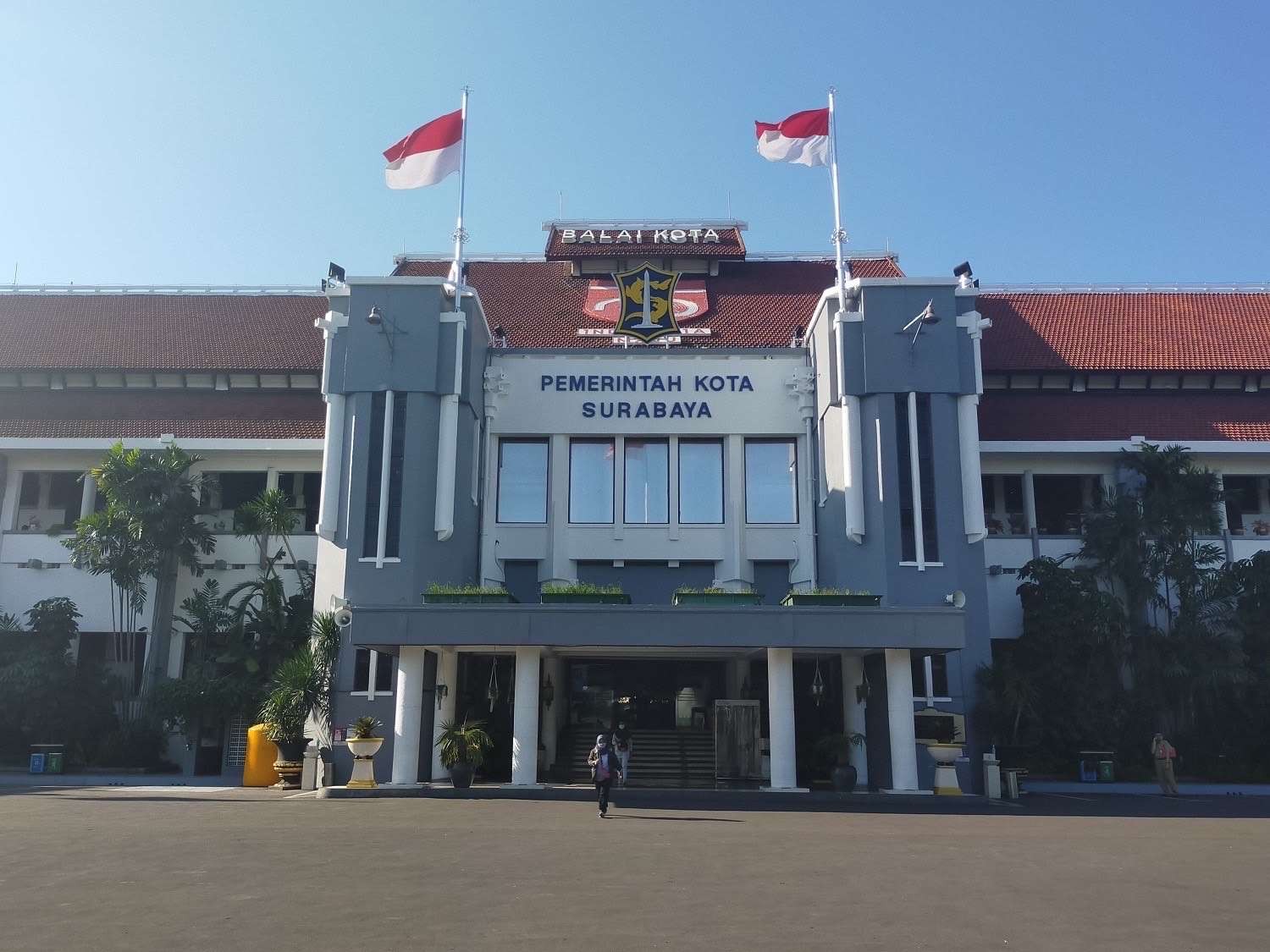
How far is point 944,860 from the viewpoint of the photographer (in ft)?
42.8

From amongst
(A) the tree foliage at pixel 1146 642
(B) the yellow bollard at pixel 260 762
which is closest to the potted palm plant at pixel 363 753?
(B) the yellow bollard at pixel 260 762

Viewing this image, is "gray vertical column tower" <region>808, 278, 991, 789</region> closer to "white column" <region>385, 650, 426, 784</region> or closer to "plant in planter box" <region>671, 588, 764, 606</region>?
"plant in planter box" <region>671, 588, 764, 606</region>

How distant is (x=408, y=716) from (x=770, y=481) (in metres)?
12.9

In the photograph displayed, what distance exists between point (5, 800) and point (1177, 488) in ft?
96.2

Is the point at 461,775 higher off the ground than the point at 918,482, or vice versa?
the point at 918,482

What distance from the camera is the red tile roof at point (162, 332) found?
3534cm

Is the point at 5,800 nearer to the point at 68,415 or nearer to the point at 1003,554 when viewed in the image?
the point at 68,415

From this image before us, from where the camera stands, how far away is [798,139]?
95.6 ft

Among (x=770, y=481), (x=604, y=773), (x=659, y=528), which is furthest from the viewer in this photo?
(x=770, y=481)

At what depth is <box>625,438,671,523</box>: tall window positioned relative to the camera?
3114 centimetres

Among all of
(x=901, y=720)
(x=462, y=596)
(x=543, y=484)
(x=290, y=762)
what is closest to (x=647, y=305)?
(x=543, y=484)

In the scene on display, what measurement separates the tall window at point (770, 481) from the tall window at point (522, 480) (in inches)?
236

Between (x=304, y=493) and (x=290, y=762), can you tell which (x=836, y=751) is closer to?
(x=290, y=762)

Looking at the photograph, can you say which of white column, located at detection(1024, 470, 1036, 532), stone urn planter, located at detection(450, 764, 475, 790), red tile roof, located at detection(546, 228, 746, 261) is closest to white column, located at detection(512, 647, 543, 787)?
stone urn planter, located at detection(450, 764, 475, 790)
